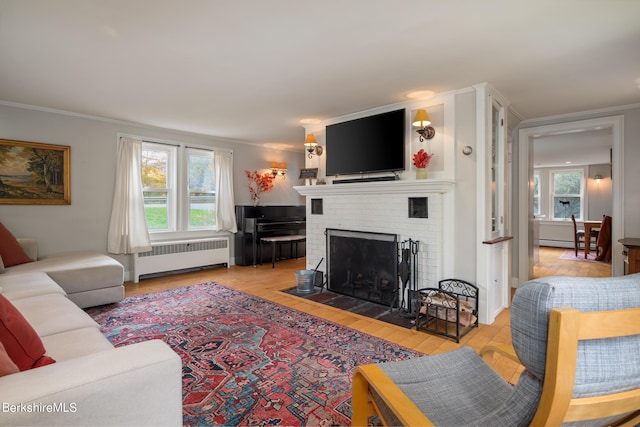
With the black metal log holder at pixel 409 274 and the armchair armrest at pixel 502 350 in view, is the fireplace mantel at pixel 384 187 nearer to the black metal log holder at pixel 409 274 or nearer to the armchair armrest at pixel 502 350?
the black metal log holder at pixel 409 274

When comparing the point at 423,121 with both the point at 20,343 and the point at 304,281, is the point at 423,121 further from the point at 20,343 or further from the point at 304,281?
the point at 20,343

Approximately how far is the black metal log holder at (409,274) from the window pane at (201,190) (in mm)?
3679

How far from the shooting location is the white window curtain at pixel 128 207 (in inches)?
178

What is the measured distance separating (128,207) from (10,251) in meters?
1.40

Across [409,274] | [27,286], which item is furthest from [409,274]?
[27,286]

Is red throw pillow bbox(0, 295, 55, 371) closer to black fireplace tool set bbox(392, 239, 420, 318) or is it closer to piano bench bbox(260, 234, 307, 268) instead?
black fireplace tool set bbox(392, 239, 420, 318)

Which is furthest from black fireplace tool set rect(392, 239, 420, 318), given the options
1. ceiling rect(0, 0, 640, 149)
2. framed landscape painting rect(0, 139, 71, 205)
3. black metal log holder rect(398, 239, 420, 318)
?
framed landscape painting rect(0, 139, 71, 205)

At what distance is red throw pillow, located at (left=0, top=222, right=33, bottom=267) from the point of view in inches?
132

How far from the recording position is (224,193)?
5.72 m

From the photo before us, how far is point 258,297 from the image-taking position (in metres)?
3.89

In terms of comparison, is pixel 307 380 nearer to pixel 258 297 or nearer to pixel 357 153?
pixel 258 297

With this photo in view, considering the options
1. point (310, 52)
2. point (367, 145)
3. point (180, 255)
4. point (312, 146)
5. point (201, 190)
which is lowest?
point (180, 255)

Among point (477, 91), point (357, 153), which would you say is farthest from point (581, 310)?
point (357, 153)

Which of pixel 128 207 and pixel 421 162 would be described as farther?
pixel 128 207
